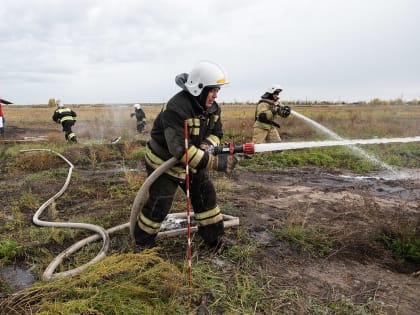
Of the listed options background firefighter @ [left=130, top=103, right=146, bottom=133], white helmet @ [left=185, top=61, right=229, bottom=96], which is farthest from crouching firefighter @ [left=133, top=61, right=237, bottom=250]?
background firefighter @ [left=130, top=103, right=146, bottom=133]

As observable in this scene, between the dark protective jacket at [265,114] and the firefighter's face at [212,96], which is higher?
the firefighter's face at [212,96]

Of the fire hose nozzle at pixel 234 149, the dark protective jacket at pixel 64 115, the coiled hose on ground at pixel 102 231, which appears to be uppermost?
the dark protective jacket at pixel 64 115

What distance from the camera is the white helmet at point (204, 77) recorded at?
128 inches

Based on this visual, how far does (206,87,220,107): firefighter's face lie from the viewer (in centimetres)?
334

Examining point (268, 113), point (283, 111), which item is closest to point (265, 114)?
point (268, 113)

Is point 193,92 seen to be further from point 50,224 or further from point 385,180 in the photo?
point 385,180

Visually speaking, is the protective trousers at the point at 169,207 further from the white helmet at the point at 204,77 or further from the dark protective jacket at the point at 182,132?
the white helmet at the point at 204,77

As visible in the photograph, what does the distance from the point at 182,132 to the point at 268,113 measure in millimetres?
5702

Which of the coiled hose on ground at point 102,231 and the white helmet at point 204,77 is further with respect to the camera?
the white helmet at point 204,77

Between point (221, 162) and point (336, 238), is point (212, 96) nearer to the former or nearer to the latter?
point (221, 162)

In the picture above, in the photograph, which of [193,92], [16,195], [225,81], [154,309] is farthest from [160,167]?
[16,195]

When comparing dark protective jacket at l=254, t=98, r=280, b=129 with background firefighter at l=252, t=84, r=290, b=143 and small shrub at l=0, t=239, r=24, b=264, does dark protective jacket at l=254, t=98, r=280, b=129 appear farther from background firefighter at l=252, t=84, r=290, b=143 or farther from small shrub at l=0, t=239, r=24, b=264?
small shrub at l=0, t=239, r=24, b=264

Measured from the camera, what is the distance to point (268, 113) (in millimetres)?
8555

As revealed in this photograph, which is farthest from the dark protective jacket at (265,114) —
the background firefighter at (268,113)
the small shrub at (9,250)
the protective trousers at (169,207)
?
the small shrub at (9,250)
